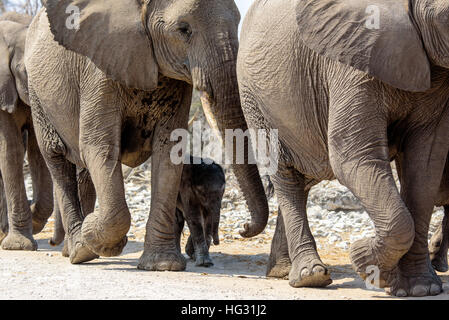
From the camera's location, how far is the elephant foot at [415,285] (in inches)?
203

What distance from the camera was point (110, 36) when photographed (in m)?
6.32

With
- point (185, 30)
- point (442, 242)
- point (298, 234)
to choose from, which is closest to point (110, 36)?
point (185, 30)

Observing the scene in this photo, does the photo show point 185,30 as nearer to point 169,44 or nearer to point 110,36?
point 169,44

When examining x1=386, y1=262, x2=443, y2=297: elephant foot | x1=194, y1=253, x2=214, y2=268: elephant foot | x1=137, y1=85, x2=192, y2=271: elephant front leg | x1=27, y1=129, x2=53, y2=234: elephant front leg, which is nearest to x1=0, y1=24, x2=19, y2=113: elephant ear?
x1=27, y1=129, x2=53, y2=234: elephant front leg

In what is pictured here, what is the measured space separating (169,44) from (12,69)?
2880mm

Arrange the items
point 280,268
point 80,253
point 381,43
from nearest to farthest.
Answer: point 381,43 → point 280,268 → point 80,253

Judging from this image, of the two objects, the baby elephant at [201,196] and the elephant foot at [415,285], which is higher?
the elephant foot at [415,285]

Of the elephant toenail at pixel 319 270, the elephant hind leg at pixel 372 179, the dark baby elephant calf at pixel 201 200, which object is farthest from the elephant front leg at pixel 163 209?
the elephant hind leg at pixel 372 179

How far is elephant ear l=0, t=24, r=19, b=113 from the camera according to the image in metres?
8.37

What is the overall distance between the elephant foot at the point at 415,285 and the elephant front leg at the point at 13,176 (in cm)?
431

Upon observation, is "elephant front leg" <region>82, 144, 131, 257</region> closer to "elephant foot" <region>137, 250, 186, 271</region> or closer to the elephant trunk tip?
"elephant foot" <region>137, 250, 186, 271</region>

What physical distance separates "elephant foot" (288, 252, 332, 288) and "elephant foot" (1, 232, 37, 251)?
134 inches

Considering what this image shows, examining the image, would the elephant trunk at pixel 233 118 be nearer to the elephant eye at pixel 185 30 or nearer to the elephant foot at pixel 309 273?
the elephant eye at pixel 185 30
